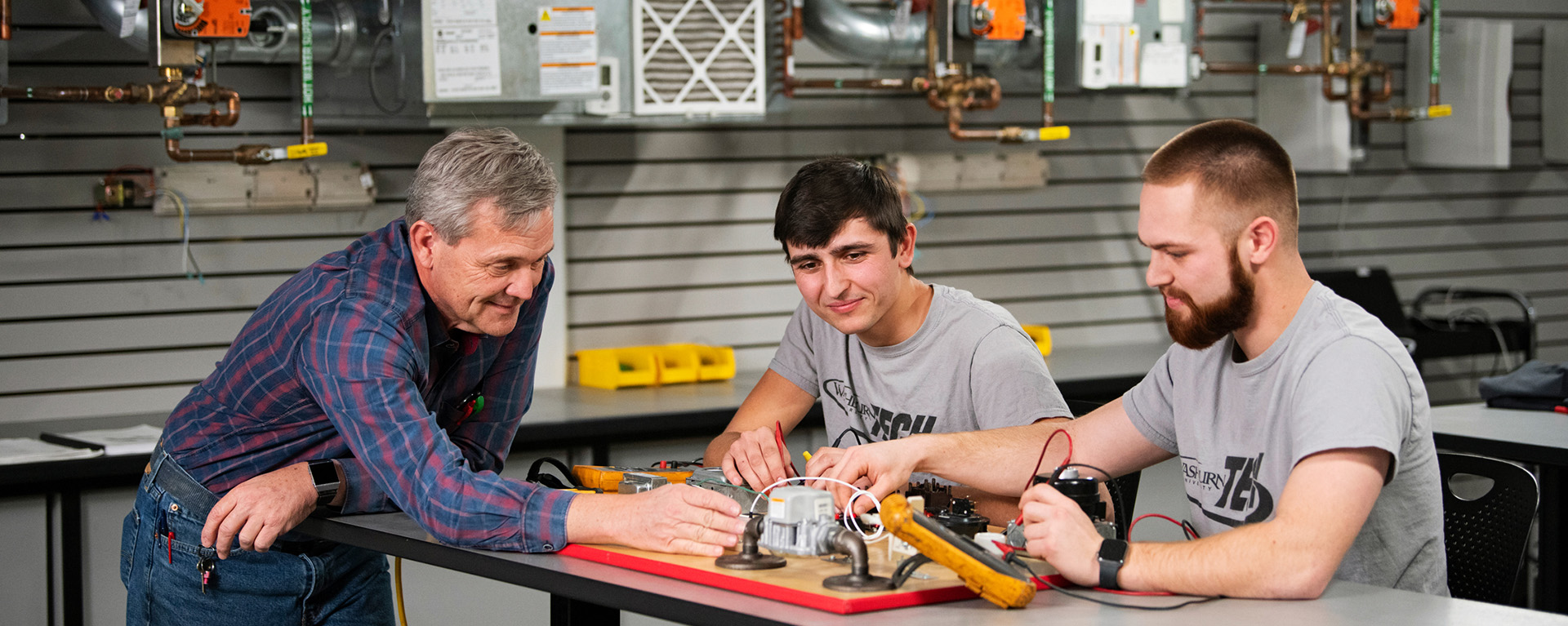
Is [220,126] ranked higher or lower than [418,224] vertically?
higher

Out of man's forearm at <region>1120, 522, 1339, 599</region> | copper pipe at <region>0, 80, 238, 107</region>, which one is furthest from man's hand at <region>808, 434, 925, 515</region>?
copper pipe at <region>0, 80, 238, 107</region>

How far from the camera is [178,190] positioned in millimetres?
3857

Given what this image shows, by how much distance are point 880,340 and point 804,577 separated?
0.89m

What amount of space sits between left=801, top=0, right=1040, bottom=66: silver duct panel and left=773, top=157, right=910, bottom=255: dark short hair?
2.16 meters

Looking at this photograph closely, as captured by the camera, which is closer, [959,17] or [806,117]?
[959,17]

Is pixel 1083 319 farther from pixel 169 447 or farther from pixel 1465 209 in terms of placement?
pixel 169 447

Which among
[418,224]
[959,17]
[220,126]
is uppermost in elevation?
[959,17]

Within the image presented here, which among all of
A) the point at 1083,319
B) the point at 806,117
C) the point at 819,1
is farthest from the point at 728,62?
the point at 1083,319

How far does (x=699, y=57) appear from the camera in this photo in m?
4.07

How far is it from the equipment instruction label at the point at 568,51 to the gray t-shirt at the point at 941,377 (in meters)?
1.47

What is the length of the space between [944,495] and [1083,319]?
3.64 meters

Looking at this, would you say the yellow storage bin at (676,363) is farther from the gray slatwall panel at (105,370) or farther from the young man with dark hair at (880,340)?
the young man with dark hair at (880,340)

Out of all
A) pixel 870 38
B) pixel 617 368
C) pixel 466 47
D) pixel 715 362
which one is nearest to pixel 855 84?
pixel 870 38

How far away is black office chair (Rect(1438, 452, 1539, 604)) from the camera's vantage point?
2.03 metres
